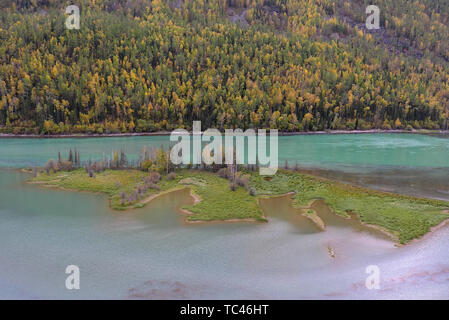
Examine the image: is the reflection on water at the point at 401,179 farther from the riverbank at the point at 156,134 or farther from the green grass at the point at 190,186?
the riverbank at the point at 156,134

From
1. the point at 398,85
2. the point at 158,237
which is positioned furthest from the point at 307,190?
the point at 398,85

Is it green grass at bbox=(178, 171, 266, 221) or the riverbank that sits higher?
green grass at bbox=(178, 171, 266, 221)

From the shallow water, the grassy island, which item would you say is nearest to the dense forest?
the grassy island

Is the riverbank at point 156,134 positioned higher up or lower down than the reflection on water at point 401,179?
lower down

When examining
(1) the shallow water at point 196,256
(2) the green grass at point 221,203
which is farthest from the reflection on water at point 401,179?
(2) the green grass at point 221,203

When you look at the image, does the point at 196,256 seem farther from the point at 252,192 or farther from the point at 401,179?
the point at 401,179

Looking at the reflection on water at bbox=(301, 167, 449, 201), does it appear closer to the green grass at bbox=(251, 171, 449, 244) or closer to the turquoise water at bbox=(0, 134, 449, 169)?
the green grass at bbox=(251, 171, 449, 244)
